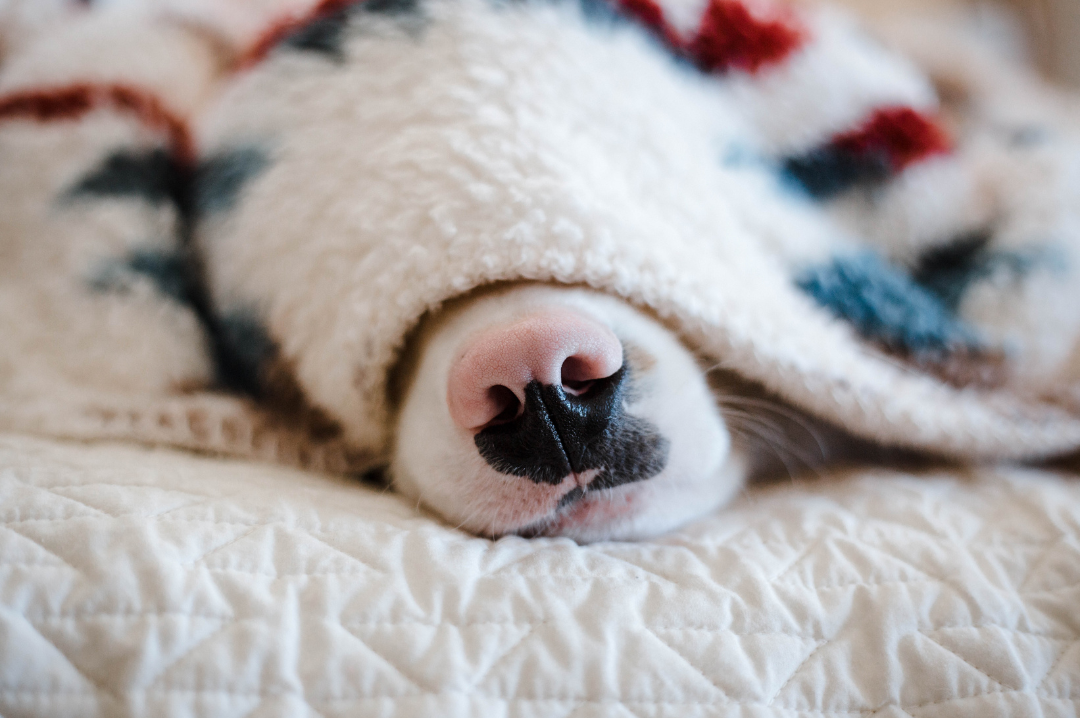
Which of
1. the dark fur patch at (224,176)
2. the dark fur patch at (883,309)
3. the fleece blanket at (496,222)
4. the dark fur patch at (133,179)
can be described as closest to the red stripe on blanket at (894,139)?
the fleece blanket at (496,222)

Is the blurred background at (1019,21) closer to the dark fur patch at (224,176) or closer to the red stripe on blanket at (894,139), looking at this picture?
the red stripe on blanket at (894,139)

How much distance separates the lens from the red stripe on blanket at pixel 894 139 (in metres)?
0.64

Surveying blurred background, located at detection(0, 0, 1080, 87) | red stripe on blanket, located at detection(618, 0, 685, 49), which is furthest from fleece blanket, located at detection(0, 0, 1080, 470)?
blurred background, located at detection(0, 0, 1080, 87)

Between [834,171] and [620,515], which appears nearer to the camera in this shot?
[620,515]

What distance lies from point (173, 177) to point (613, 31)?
44 centimetres

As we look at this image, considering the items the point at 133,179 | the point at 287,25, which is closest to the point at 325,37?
the point at 287,25

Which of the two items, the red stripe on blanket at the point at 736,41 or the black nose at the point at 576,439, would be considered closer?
the black nose at the point at 576,439

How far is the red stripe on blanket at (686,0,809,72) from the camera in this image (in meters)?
0.61

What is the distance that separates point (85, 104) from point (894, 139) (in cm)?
78

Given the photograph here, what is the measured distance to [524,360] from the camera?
0.40 meters

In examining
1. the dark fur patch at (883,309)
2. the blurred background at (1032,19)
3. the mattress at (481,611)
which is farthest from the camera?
the blurred background at (1032,19)

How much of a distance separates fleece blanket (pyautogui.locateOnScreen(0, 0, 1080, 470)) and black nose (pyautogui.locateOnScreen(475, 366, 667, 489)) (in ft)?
0.29

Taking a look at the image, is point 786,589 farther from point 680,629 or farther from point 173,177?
point 173,177

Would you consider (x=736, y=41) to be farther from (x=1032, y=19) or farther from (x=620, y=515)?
(x=1032, y=19)
